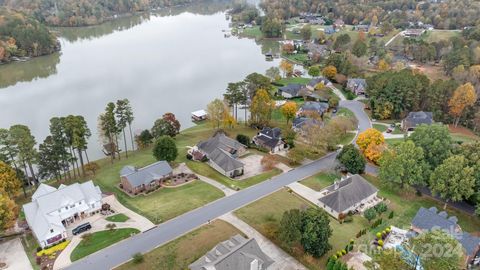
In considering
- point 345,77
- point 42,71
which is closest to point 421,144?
point 345,77

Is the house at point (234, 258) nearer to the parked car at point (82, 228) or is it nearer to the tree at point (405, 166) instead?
the parked car at point (82, 228)

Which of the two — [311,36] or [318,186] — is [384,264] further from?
[311,36]

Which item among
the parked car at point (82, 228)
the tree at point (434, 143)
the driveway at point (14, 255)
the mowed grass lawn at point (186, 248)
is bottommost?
the driveway at point (14, 255)

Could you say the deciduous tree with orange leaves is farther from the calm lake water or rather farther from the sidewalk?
the calm lake water

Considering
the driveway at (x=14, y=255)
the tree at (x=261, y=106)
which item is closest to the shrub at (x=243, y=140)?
the tree at (x=261, y=106)

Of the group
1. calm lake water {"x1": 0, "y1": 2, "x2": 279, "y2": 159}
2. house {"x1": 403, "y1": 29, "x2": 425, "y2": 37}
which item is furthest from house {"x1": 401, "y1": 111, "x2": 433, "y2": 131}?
house {"x1": 403, "y1": 29, "x2": 425, "y2": 37}
